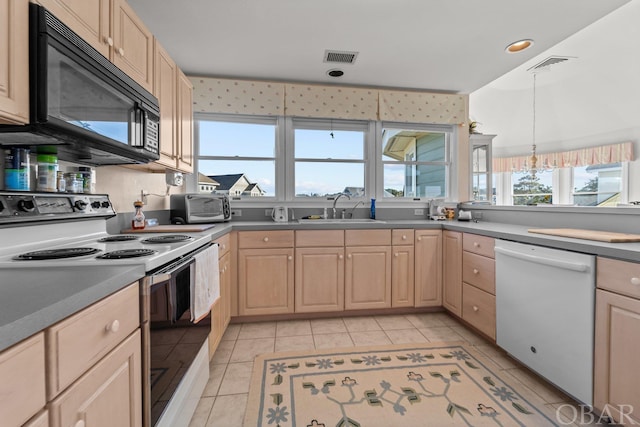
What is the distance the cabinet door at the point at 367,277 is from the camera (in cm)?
267

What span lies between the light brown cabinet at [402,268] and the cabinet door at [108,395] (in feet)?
7.27

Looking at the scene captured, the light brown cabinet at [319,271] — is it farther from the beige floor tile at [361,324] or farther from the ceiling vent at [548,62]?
the ceiling vent at [548,62]

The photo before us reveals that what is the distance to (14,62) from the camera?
0.88 m

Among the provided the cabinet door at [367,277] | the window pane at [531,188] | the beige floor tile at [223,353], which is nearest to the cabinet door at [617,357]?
the cabinet door at [367,277]

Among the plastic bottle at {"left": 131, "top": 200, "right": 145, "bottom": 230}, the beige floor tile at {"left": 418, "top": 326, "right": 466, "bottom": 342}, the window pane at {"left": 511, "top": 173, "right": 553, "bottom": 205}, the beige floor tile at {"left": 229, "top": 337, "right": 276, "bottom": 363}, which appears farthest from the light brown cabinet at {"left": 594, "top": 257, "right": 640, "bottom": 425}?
the window pane at {"left": 511, "top": 173, "right": 553, "bottom": 205}

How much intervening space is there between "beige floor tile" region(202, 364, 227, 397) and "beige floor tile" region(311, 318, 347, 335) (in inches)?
31.9

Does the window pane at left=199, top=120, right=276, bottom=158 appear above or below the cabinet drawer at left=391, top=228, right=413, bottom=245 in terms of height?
above

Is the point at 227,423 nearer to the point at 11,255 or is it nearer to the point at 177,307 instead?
the point at 177,307

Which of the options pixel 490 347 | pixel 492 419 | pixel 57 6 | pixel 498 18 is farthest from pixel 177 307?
pixel 498 18

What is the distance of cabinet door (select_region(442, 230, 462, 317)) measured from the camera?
2516mm

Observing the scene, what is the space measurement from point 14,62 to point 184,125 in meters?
1.48

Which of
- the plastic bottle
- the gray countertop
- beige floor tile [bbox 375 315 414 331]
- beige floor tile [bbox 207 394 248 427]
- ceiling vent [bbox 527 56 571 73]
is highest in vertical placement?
ceiling vent [bbox 527 56 571 73]

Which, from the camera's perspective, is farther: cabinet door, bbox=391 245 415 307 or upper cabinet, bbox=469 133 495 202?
upper cabinet, bbox=469 133 495 202

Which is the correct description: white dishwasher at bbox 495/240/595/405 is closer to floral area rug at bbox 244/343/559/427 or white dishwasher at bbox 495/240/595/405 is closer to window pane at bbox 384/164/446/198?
floral area rug at bbox 244/343/559/427
